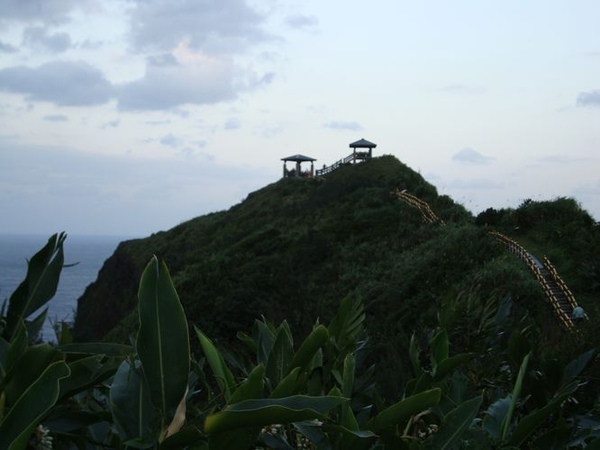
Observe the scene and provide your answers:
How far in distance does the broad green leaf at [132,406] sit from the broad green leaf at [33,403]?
0.22m

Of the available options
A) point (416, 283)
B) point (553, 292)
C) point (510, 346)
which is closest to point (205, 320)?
point (416, 283)

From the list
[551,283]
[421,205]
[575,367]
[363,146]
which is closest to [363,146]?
[363,146]

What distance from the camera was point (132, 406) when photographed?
6.46 ft

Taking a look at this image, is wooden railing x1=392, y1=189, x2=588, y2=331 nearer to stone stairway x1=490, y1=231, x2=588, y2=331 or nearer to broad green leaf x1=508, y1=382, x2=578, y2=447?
stone stairway x1=490, y1=231, x2=588, y2=331

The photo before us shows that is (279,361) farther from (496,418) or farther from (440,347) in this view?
(496,418)

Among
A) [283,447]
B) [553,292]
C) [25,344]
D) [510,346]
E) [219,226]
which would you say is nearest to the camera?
[25,344]

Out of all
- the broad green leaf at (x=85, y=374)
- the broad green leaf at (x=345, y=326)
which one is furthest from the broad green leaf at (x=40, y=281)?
the broad green leaf at (x=345, y=326)

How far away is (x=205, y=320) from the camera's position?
2612 centimetres

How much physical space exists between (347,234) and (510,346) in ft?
102

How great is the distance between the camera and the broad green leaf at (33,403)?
1.71 m

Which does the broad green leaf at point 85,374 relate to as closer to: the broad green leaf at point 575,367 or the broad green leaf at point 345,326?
the broad green leaf at point 345,326

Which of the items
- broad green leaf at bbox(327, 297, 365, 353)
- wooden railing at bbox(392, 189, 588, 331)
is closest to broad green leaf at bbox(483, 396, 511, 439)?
broad green leaf at bbox(327, 297, 365, 353)

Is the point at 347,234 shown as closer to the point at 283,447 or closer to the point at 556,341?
the point at 556,341

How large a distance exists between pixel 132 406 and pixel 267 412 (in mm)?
486
